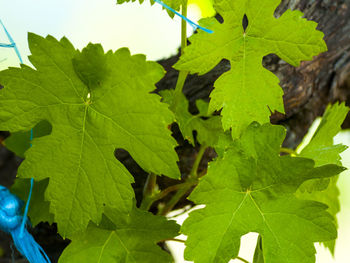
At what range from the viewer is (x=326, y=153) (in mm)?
1007

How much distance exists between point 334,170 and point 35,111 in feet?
2.04

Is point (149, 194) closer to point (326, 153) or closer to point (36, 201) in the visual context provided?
point (36, 201)

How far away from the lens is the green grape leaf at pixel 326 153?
3.28 ft

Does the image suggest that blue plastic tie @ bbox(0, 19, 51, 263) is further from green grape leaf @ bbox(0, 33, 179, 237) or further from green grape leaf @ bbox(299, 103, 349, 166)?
green grape leaf @ bbox(299, 103, 349, 166)

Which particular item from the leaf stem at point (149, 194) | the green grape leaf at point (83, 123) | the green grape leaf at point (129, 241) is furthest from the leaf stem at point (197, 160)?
the green grape leaf at point (83, 123)

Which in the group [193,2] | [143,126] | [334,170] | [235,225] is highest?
[193,2]

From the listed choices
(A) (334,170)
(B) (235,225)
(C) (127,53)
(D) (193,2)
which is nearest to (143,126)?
(C) (127,53)

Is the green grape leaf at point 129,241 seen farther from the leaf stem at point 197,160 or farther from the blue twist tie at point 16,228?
the leaf stem at point 197,160

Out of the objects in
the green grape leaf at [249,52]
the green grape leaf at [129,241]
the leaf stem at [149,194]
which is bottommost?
the green grape leaf at [129,241]

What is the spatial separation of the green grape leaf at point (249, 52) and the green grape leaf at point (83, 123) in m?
0.14

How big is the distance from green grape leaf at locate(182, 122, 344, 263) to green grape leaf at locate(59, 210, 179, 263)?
10cm

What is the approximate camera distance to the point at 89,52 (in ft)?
2.59

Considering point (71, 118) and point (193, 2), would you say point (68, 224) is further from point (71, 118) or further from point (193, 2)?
point (193, 2)

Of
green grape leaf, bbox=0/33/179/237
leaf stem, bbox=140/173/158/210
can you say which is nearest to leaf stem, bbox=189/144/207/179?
leaf stem, bbox=140/173/158/210
